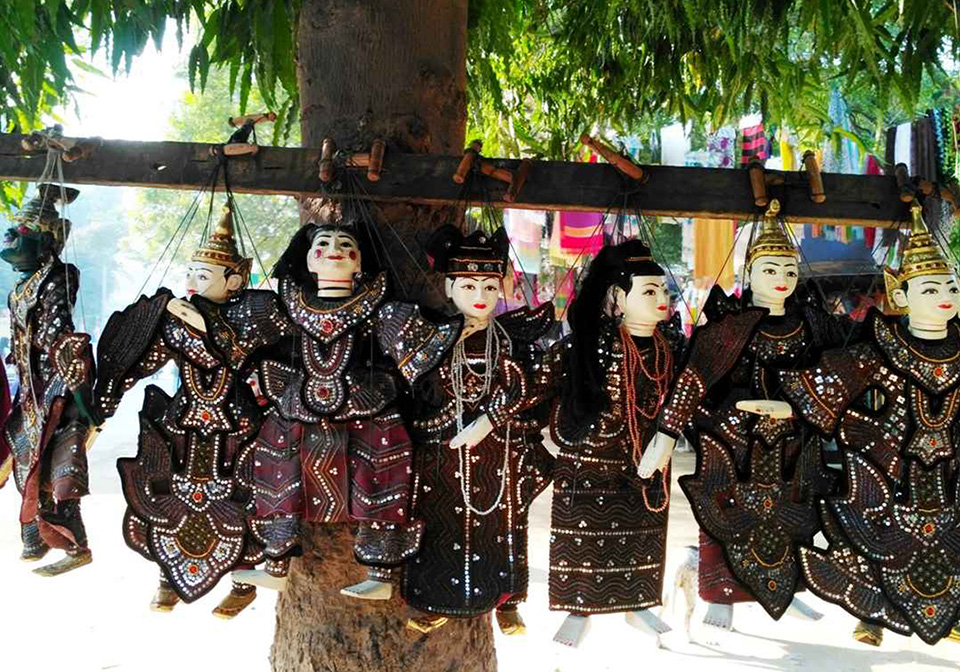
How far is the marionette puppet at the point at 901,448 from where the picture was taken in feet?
7.42

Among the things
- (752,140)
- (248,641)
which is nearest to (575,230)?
(752,140)

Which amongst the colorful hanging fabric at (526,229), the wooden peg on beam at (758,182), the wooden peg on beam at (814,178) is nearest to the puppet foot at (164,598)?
the wooden peg on beam at (758,182)

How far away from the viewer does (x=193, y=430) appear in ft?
8.16

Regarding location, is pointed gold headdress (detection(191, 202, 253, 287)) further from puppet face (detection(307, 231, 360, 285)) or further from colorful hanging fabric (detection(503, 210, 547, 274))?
colorful hanging fabric (detection(503, 210, 547, 274))

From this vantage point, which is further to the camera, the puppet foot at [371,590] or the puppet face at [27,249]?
the puppet face at [27,249]

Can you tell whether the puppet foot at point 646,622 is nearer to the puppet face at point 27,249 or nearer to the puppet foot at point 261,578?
the puppet foot at point 261,578

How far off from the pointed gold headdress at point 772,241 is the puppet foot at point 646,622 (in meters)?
0.90

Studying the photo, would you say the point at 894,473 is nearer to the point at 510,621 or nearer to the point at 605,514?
the point at 605,514

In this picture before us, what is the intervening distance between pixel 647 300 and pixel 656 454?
0.35 m

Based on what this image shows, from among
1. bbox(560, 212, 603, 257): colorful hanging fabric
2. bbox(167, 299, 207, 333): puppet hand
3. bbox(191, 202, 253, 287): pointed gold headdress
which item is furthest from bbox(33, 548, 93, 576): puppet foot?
bbox(560, 212, 603, 257): colorful hanging fabric

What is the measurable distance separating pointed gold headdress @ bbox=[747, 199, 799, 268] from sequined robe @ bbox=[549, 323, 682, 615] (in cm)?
28

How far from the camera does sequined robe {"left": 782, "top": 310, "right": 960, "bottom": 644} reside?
227 centimetres

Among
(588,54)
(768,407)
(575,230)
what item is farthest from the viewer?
(575,230)

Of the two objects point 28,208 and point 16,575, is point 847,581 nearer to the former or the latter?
point 28,208
